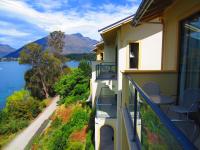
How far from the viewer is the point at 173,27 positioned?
7.82 metres

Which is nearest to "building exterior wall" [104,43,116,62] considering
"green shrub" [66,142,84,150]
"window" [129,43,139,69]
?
"window" [129,43,139,69]

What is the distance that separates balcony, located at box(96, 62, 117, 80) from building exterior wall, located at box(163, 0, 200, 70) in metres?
6.32

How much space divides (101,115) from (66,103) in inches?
661

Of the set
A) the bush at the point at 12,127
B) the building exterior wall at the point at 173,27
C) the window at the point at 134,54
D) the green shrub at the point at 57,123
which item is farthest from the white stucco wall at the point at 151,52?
the bush at the point at 12,127

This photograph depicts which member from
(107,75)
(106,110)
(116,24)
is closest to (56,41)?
(107,75)

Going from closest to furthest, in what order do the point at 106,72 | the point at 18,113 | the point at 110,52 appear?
1. the point at 106,72
2. the point at 110,52
3. the point at 18,113

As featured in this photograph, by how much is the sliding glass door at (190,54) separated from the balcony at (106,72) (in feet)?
25.1

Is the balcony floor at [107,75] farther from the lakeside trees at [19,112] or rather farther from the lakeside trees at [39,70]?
the lakeside trees at [39,70]

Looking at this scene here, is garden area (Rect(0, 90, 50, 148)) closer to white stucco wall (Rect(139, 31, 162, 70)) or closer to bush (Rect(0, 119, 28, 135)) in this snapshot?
bush (Rect(0, 119, 28, 135))

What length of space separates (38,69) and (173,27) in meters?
38.8

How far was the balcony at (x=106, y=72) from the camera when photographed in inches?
590

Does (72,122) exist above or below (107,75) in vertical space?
below

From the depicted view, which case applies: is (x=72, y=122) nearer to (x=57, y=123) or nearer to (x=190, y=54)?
(x=57, y=123)

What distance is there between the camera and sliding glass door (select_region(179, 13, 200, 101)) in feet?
19.0
